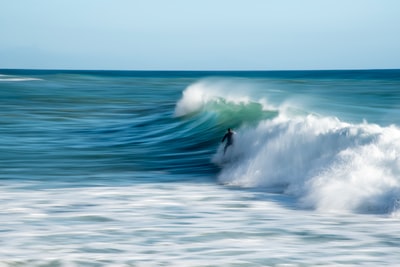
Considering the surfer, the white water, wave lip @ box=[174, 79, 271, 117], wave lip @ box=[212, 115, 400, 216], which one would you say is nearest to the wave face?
wave lip @ box=[212, 115, 400, 216]

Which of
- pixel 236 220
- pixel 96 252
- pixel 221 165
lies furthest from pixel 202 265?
pixel 221 165

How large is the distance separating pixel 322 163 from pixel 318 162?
14 cm

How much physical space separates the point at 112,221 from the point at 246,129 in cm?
800

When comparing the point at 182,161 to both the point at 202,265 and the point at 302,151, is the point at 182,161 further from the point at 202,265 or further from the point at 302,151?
the point at 202,265

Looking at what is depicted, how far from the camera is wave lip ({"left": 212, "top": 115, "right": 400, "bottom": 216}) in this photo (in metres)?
9.84

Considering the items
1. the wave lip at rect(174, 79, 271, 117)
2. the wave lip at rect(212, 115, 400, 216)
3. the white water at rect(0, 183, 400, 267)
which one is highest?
the wave lip at rect(174, 79, 271, 117)

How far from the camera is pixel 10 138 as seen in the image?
20109 millimetres

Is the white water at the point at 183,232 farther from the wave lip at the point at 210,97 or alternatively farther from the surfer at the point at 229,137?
the wave lip at the point at 210,97

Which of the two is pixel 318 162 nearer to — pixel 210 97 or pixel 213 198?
pixel 213 198

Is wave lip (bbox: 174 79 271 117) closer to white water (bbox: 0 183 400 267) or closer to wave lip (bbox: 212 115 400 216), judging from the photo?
wave lip (bbox: 212 115 400 216)

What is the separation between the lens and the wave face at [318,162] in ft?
32.3

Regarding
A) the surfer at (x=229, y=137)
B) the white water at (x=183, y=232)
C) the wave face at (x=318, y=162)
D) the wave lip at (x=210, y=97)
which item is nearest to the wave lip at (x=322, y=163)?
the wave face at (x=318, y=162)

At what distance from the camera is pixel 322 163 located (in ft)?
A: 39.0

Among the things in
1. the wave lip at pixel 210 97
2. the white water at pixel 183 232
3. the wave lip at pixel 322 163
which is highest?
the wave lip at pixel 210 97
